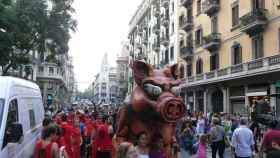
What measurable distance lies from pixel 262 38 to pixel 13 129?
2298cm

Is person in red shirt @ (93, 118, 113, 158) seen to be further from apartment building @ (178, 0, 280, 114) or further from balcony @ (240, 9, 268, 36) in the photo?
balcony @ (240, 9, 268, 36)

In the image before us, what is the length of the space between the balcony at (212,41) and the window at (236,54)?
268 cm

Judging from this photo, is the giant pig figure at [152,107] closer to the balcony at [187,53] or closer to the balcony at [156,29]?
the balcony at [187,53]

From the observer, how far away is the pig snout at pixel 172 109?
7430 millimetres

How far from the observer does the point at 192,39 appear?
41969 mm

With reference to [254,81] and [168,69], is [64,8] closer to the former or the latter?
[254,81]

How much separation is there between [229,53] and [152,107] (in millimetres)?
26042

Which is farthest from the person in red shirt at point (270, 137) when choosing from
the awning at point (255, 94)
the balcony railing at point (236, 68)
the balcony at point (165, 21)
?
the balcony at point (165, 21)

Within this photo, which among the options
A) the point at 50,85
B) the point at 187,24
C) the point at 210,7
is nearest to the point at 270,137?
the point at 210,7

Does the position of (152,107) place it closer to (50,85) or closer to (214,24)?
(214,24)

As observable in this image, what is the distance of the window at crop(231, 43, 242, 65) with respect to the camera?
31145mm

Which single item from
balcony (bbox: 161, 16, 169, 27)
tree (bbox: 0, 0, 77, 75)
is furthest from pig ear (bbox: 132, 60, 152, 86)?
balcony (bbox: 161, 16, 169, 27)

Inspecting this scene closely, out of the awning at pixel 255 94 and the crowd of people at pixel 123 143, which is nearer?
the crowd of people at pixel 123 143

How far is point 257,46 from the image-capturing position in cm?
2852
